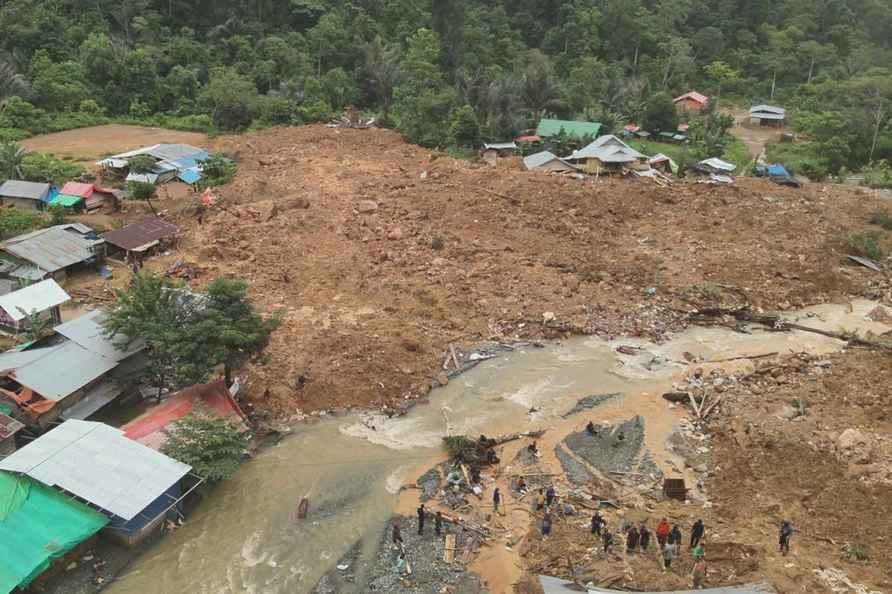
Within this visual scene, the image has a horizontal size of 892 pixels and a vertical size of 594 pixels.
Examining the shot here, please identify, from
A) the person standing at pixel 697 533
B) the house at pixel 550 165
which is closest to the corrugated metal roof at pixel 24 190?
the house at pixel 550 165

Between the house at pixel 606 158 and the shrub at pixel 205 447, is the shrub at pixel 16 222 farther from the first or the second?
the house at pixel 606 158

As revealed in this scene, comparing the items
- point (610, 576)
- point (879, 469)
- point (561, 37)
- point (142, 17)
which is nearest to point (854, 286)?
point (879, 469)

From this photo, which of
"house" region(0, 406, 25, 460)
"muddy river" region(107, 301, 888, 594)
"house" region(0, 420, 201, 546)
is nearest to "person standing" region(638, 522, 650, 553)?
"muddy river" region(107, 301, 888, 594)

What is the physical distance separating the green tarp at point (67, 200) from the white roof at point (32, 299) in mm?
9147

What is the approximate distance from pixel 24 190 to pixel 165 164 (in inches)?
259

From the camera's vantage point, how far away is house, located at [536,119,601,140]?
137 ft

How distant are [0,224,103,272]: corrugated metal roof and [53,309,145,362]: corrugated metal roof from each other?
6.56 m

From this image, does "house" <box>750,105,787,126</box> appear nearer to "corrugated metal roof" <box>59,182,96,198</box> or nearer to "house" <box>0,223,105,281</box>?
"corrugated metal roof" <box>59,182,96,198</box>

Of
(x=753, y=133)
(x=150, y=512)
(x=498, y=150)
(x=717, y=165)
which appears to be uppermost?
(x=150, y=512)

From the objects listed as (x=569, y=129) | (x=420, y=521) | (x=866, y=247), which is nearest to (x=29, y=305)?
(x=420, y=521)

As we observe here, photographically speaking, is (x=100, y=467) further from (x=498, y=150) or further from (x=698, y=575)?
(x=498, y=150)

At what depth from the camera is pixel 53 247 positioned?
24625 mm

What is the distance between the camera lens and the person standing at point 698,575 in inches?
516

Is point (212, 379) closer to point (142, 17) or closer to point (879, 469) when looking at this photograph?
point (879, 469)
